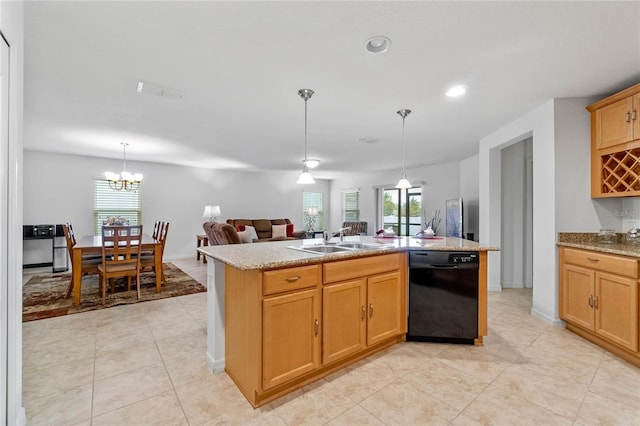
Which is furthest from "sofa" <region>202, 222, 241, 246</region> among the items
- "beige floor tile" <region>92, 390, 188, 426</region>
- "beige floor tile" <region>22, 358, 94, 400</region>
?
"beige floor tile" <region>92, 390, 188, 426</region>

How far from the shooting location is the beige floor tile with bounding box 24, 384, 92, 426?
1.72 meters

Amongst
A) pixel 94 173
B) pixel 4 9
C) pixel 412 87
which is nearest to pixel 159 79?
pixel 4 9

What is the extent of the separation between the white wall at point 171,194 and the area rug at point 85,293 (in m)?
1.47

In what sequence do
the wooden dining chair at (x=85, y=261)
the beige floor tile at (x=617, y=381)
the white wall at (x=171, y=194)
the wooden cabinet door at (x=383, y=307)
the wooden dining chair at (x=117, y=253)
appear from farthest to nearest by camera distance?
1. the white wall at (x=171, y=194)
2. the wooden dining chair at (x=85, y=261)
3. the wooden dining chair at (x=117, y=253)
4. the wooden cabinet door at (x=383, y=307)
5. the beige floor tile at (x=617, y=381)

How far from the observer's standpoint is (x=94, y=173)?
20.7 ft

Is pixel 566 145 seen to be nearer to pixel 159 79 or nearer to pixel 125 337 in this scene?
pixel 159 79

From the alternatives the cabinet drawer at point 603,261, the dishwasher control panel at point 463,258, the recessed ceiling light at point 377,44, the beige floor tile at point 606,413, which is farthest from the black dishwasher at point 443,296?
the recessed ceiling light at point 377,44

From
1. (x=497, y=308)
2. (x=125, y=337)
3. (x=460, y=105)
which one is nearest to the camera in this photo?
(x=125, y=337)

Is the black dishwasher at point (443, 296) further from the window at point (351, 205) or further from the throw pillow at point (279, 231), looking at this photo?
the window at point (351, 205)

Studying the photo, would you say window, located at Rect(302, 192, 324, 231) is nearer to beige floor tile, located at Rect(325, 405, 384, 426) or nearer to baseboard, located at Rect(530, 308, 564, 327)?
baseboard, located at Rect(530, 308, 564, 327)

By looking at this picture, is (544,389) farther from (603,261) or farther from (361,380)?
(603,261)

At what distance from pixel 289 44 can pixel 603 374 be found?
326cm

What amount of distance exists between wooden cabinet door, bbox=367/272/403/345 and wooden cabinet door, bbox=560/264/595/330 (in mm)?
1674

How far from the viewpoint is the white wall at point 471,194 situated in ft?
19.5
